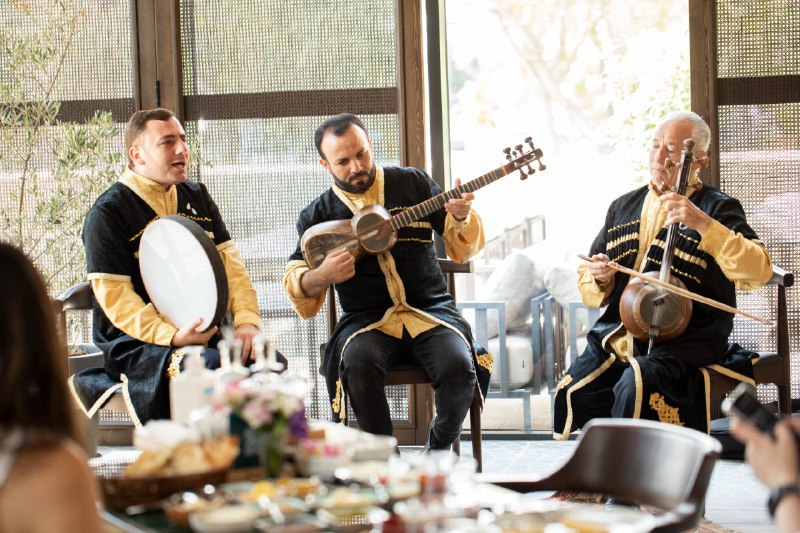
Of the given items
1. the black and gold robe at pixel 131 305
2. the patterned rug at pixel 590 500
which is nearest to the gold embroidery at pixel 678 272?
the patterned rug at pixel 590 500

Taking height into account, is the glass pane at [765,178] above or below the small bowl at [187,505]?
above

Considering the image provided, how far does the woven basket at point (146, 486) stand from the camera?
226 cm

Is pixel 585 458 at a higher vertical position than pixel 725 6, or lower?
lower

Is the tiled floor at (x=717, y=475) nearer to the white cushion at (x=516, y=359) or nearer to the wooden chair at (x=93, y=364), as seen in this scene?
the white cushion at (x=516, y=359)

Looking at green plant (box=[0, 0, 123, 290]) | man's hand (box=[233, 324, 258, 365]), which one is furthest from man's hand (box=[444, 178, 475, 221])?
green plant (box=[0, 0, 123, 290])

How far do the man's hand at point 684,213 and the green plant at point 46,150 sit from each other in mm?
2461

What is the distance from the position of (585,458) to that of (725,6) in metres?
2.91

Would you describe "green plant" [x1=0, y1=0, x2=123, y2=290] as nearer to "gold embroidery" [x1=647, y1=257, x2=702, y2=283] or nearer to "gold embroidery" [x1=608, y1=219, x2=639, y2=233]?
"gold embroidery" [x1=608, y1=219, x2=639, y2=233]

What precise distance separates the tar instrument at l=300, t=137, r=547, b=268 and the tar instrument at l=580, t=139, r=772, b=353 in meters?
0.59

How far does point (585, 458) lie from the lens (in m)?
2.52

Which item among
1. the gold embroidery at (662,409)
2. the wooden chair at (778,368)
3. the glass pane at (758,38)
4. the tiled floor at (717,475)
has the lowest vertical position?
the tiled floor at (717,475)

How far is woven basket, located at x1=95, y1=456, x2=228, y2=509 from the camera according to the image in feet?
7.42

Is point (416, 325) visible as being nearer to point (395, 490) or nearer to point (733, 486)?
point (733, 486)

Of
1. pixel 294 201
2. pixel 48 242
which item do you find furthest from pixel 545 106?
pixel 48 242
